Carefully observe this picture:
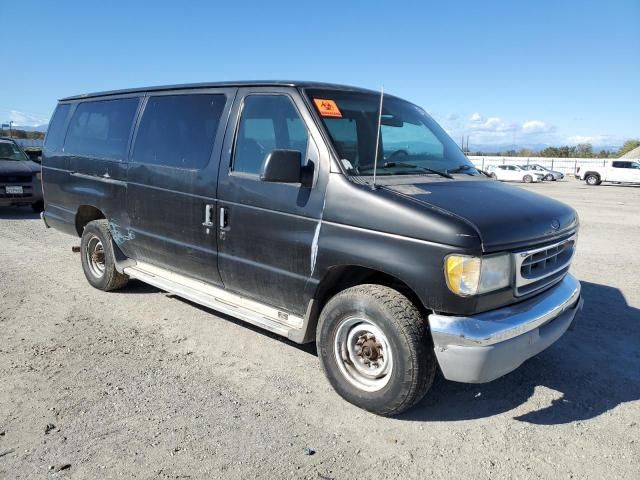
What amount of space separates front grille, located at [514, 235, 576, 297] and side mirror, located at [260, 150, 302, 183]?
1508mm

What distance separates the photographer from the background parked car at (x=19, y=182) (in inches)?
441

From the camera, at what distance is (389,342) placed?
3117 mm

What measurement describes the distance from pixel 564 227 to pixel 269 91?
7.86ft

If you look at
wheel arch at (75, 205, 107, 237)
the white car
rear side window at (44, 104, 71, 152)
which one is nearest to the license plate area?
rear side window at (44, 104, 71, 152)

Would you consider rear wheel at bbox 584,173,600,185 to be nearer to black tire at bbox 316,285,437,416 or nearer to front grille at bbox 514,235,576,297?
front grille at bbox 514,235,576,297

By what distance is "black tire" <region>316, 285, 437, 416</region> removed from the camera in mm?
3043

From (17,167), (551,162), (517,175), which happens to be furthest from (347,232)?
(551,162)

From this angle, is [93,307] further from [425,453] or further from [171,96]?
[425,453]

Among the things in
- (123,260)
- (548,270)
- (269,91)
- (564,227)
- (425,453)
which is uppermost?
(269,91)

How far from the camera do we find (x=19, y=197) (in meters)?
11.4

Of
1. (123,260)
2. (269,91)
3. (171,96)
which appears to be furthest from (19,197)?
(269,91)

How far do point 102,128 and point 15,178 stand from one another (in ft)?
24.3

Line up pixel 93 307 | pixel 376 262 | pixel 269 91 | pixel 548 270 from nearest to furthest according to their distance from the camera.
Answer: pixel 376 262, pixel 548 270, pixel 269 91, pixel 93 307

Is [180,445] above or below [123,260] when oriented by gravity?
below
